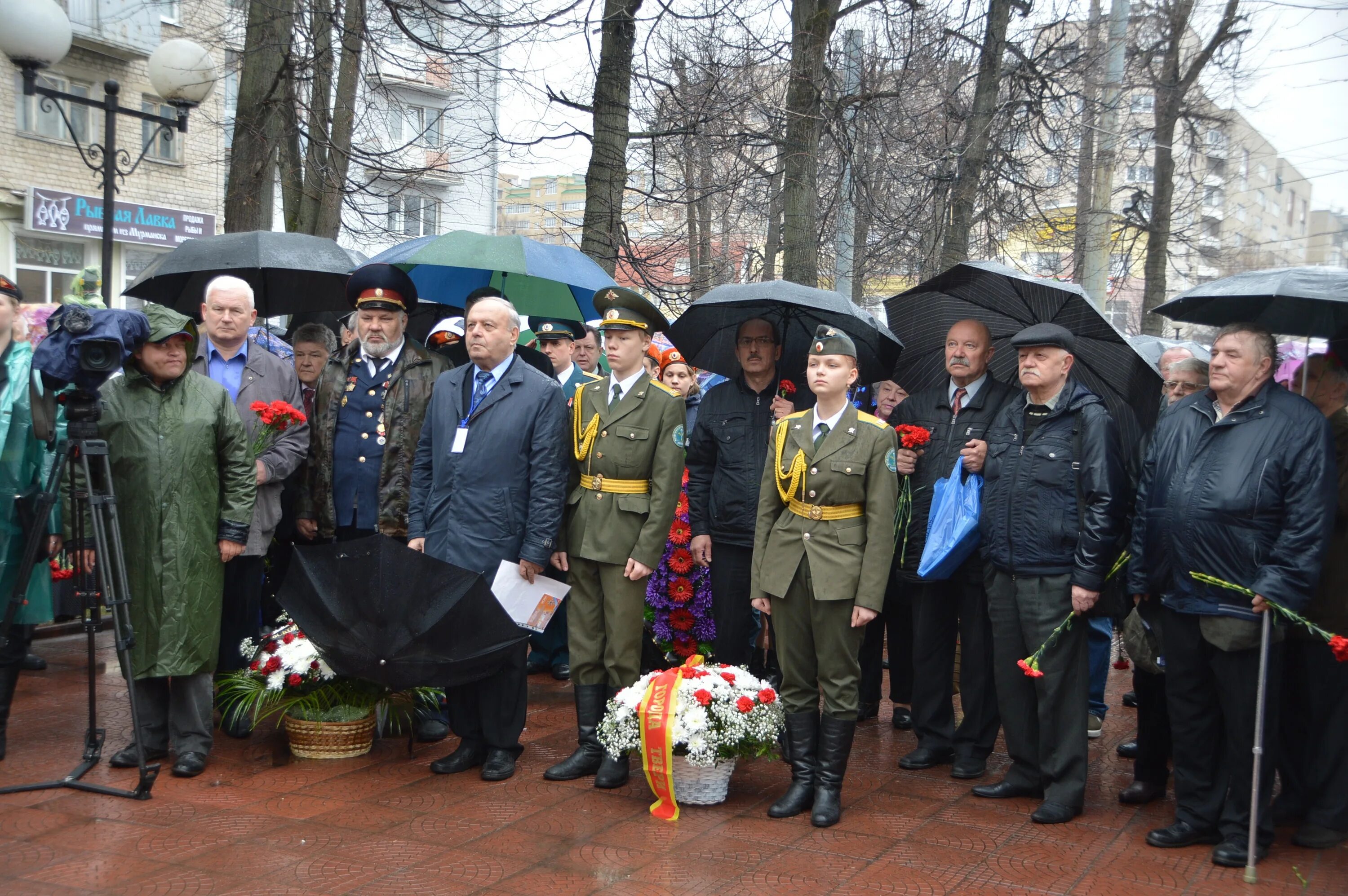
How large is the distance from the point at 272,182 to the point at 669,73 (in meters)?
4.20

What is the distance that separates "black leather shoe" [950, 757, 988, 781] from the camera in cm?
569

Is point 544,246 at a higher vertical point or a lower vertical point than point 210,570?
higher

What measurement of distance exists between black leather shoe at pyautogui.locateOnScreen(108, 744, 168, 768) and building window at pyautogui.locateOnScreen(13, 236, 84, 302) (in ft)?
62.9

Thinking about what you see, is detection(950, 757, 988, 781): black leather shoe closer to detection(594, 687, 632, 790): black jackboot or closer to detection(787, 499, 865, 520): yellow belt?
detection(787, 499, 865, 520): yellow belt

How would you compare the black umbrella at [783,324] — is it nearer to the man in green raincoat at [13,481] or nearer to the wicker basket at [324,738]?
the wicker basket at [324,738]

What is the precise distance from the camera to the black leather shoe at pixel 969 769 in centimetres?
569

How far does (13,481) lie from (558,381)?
3475mm

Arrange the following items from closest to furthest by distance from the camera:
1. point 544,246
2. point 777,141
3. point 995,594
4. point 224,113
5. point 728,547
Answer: point 995,594 < point 728,547 < point 544,246 < point 777,141 < point 224,113

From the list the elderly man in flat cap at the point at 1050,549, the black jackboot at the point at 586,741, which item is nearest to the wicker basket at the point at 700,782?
A: the black jackboot at the point at 586,741

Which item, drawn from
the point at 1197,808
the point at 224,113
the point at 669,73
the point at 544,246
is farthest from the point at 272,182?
the point at 224,113

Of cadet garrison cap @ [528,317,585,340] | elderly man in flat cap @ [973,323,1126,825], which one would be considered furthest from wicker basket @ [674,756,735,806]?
cadet garrison cap @ [528,317,585,340]

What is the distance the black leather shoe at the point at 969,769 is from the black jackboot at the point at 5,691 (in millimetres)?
4409

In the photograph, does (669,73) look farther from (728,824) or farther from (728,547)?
(728,824)

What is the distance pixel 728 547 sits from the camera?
618 centimetres
